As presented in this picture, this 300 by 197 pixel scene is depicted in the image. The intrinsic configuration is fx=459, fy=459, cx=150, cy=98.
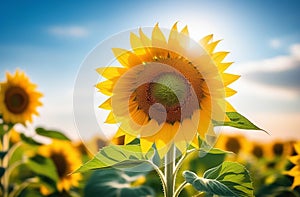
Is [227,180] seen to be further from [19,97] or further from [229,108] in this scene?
[19,97]

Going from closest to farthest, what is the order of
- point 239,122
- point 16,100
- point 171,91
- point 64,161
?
point 239,122
point 171,91
point 16,100
point 64,161

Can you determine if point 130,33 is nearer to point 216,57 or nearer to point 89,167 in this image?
point 216,57

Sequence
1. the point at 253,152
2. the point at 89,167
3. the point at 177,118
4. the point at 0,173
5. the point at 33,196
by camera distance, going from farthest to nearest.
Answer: the point at 253,152
the point at 33,196
the point at 0,173
the point at 177,118
the point at 89,167

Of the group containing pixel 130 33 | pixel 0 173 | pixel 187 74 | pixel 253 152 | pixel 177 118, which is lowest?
pixel 253 152

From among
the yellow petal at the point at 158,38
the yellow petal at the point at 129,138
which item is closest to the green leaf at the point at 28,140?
the yellow petal at the point at 129,138

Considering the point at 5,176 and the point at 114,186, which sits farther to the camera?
the point at 5,176

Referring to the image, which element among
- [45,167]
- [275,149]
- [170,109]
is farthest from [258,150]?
[170,109]

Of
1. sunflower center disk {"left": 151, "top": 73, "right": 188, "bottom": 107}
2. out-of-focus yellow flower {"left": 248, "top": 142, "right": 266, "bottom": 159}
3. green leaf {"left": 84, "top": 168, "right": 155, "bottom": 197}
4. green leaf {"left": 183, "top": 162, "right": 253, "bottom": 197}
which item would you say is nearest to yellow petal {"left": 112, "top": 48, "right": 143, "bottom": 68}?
sunflower center disk {"left": 151, "top": 73, "right": 188, "bottom": 107}

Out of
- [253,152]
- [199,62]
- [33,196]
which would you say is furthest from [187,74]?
[253,152]
